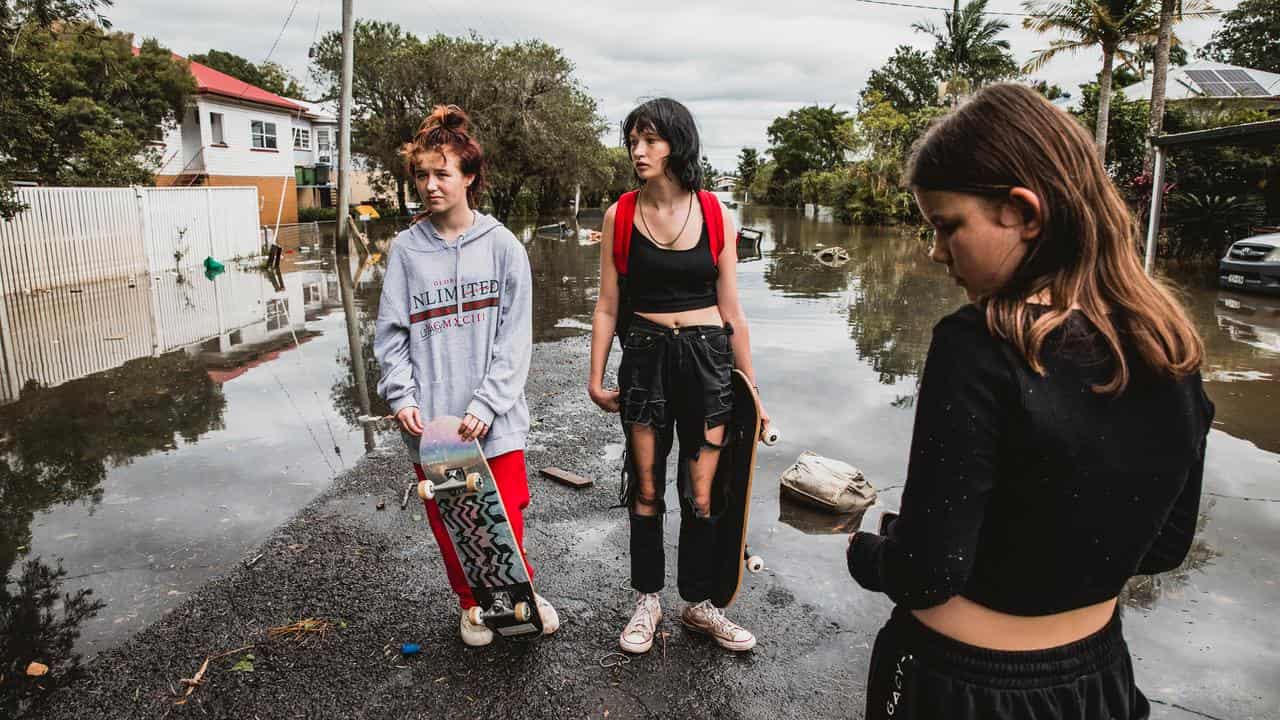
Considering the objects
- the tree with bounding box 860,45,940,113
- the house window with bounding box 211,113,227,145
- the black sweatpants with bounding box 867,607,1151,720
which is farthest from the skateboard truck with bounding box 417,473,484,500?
the tree with bounding box 860,45,940,113

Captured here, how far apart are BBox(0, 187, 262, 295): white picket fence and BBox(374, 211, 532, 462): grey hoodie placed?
42.5 ft

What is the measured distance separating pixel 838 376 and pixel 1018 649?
6.78m

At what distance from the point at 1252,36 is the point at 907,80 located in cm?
2263

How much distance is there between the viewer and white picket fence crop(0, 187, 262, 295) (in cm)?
1277

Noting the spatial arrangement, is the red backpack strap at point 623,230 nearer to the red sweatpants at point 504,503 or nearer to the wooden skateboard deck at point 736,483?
the wooden skateboard deck at point 736,483

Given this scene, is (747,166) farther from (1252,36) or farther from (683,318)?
(683,318)

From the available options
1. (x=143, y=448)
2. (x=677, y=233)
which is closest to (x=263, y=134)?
(x=143, y=448)

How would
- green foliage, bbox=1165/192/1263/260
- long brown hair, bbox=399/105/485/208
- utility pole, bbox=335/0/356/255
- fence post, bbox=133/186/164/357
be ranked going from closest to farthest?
long brown hair, bbox=399/105/485/208, fence post, bbox=133/186/164/357, green foliage, bbox=1165/192/1263/260, utility pole, bbox=335/0/356/255

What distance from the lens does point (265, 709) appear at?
9.14ft

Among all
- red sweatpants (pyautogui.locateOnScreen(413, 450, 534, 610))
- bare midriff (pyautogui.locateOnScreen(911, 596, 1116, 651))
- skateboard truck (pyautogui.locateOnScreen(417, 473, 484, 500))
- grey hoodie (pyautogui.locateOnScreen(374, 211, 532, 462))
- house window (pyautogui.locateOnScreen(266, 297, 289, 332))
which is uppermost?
grey hoodie (pyautogui.locateOnScreen(374, 211, 532, 462))

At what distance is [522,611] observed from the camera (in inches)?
118

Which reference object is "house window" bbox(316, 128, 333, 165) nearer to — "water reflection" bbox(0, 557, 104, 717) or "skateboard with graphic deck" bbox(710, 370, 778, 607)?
"water reflection" bbox(0, 557, 104, 717)

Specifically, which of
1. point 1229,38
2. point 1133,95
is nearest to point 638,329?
point 1133,95

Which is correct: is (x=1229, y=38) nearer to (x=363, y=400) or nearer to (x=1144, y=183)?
(x=1144, y=183)
